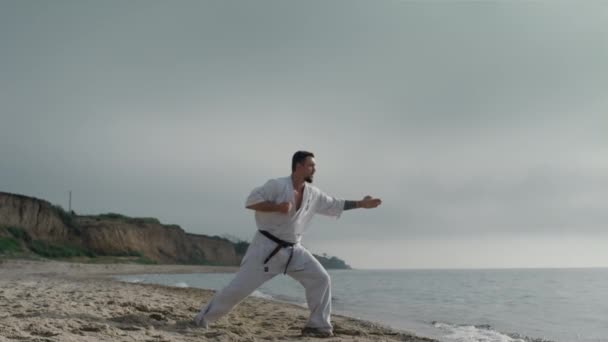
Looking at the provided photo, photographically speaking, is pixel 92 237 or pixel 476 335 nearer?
pixel 476 335

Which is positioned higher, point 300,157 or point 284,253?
point 300,157

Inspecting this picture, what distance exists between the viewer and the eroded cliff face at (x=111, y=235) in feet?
131

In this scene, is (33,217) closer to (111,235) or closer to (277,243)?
(111,235)

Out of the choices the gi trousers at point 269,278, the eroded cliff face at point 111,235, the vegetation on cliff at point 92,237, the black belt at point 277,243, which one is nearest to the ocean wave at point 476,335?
the gi trousers at point 269,278

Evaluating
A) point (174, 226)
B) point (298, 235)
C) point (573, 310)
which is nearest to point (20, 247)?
point (174, 226)

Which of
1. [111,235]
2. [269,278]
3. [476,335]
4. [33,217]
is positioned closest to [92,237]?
[111,235]

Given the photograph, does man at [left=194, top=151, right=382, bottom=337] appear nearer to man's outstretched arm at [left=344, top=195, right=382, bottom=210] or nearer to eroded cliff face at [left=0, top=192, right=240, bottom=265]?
man's outstretched arm at [left=344, top=195, right=382, bottom=210]

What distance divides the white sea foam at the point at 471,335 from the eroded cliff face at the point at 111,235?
36882 mm

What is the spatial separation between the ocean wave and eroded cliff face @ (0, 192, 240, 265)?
3695 centimetres

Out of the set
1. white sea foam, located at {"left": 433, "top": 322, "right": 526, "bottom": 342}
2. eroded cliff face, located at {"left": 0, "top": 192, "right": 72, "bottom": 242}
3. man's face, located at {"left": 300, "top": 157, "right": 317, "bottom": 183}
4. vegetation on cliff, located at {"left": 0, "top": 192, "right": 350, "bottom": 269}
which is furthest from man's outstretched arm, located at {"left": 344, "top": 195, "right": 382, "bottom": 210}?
eroded cliff face, located at {"left": 0, "top": 192, "right": 72, "bottom": 242}

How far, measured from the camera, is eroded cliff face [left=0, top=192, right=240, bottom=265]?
131 ft

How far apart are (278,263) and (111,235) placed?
48344 mm

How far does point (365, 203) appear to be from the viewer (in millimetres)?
5555

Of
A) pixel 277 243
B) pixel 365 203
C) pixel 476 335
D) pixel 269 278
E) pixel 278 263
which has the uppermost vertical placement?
pixel 365 203
